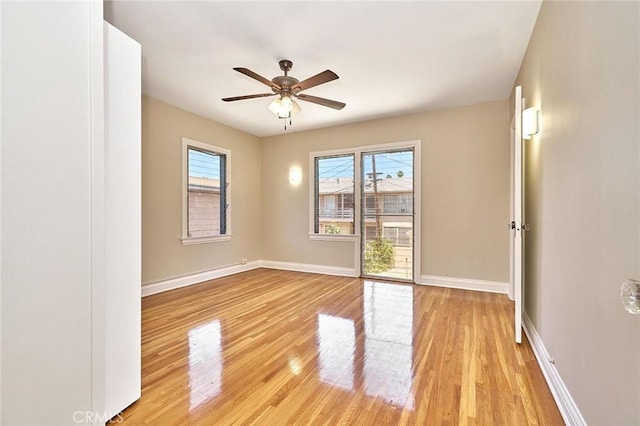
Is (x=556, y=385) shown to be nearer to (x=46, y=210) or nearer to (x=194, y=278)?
(x=46, y=210)

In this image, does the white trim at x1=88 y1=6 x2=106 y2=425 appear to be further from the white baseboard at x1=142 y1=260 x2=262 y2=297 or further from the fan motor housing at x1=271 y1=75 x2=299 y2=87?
the white baseboard at x1=142 y1=260 x2=262 y2=297

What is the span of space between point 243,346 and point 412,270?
3.05 m

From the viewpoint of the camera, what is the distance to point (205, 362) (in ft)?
7.08

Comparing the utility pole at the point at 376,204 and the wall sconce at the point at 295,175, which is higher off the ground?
the wall sconce at the point at 295,175

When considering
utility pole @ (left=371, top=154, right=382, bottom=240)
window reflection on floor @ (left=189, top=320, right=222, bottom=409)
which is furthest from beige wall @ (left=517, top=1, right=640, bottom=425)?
utility pole @ (left=371, top=154, right=382, bottom=240)

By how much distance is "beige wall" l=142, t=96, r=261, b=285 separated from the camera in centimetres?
398

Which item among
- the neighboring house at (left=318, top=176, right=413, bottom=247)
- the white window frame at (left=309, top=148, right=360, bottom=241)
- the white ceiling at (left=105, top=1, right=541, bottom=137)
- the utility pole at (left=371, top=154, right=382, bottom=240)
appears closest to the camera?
the white ceiling at (left=105, top=1, right=541, bottom=137)

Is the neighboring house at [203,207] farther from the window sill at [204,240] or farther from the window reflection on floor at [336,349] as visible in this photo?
the window reflection on floor at [336,349]

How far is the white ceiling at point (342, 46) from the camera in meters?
2.29

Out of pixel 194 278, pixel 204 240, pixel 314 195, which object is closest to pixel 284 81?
pixel 314 195

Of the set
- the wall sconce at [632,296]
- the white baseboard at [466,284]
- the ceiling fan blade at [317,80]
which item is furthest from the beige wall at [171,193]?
the wall sconce at [632,296]

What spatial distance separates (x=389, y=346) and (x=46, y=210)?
234 centimetres

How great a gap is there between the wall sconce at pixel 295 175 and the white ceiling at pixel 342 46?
1.67 m

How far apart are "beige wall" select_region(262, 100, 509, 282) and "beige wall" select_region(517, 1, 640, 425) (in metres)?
2.02
